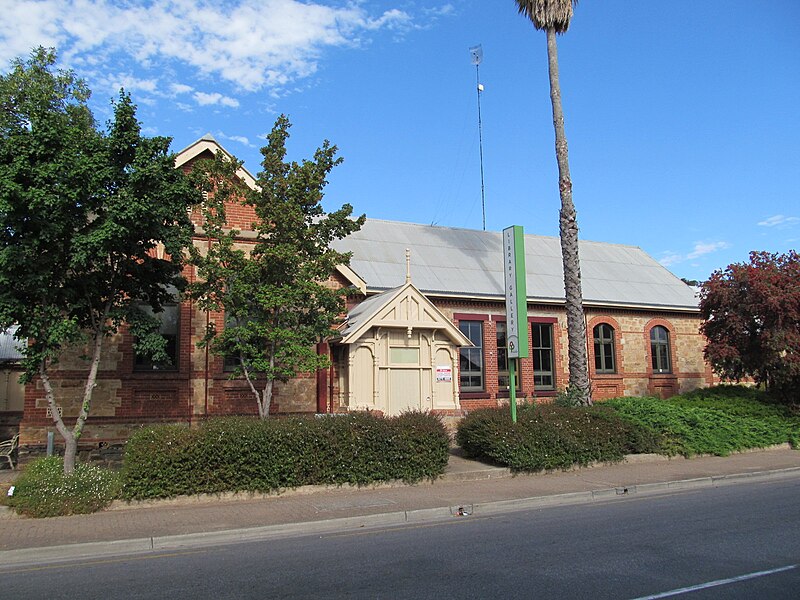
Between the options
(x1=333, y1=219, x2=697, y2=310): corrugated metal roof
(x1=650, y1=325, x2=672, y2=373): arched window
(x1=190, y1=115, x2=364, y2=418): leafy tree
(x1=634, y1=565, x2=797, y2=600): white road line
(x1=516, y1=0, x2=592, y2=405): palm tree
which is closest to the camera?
(x1=634, y1=565, x2=797, y2=600): white road line

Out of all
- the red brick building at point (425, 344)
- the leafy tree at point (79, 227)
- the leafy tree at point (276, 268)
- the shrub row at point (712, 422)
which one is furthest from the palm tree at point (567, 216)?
the leafy tree at point (79, 227)

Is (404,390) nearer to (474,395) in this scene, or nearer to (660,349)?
(474,395)

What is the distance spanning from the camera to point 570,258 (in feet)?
58.3

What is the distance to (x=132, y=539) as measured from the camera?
8516 millimetres

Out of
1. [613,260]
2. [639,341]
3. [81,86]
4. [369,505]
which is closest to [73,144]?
[369,505]

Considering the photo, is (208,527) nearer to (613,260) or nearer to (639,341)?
(639,341)

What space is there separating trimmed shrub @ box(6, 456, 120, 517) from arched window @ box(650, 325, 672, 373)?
20.2 meters

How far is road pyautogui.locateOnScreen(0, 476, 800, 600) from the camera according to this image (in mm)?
6066

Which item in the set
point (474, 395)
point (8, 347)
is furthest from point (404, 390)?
point (8, 347)

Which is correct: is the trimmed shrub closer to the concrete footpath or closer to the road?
the concrete footpath

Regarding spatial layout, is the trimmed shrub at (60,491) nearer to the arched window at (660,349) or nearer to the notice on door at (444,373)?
the notice on door at (444,373)

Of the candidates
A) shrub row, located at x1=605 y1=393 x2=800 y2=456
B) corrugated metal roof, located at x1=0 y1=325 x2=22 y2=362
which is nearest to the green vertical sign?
shrub row, located at x1=605 y1=393 x2=800 y2=456

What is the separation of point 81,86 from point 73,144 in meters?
12.3

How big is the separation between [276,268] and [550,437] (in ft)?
22.9
